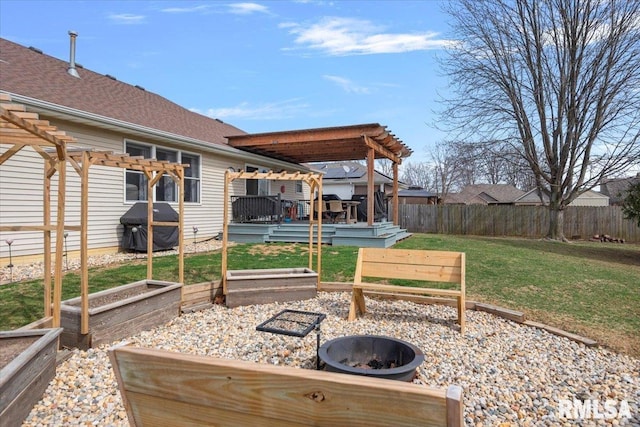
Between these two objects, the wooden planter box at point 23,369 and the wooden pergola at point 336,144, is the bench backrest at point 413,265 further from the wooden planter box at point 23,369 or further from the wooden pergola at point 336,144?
the wooden pergola at point 336,144

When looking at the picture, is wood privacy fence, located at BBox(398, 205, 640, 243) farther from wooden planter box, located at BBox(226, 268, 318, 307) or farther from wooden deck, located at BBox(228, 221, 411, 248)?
wooden planter box, located at BBox(226, 268, 318, 307)

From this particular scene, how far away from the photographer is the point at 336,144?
40.7ft

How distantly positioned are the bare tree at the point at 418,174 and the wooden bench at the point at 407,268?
1780 inches

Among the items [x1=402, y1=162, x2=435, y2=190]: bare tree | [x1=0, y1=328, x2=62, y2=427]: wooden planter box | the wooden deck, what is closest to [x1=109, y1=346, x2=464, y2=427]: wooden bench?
[x1=0, y1=328, x2=62, y2=427]: wooden planter box

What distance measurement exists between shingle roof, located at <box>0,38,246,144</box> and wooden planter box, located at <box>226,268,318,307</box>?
547 centimetres

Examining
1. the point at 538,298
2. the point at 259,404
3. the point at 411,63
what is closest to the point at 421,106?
the point at 411,63

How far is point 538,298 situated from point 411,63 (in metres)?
9.25

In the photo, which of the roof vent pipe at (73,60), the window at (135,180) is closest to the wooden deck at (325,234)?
the window at (135,180)

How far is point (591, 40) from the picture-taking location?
15.1 m

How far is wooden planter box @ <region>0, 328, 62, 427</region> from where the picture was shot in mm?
2133

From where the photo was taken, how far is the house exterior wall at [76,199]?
22.8ft

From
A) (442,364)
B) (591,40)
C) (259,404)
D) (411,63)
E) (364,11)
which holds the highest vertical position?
(591,40)

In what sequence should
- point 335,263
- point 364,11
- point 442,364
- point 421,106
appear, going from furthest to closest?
point 421,106 < point 364,11 < point 335,263 < point 442,364

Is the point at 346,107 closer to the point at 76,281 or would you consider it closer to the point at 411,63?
the point at 411,63
